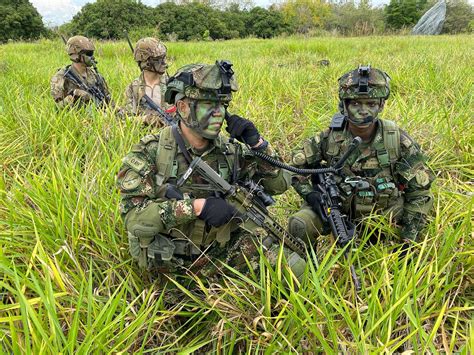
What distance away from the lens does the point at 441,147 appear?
3260mm

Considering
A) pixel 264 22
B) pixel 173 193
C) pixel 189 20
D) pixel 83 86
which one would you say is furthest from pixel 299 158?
pixel 264 22

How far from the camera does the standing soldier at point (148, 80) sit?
4.40 meters

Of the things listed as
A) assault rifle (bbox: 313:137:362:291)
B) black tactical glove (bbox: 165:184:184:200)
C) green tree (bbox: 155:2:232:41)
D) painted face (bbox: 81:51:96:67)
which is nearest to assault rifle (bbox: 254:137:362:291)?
assault rifle (bbox: 313:137:362:291)

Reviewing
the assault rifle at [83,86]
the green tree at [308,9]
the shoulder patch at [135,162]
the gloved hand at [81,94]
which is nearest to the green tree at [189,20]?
the green tree at [308,9]

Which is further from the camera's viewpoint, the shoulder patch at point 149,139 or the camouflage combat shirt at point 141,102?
the camouflage combat shirt at point 141,102

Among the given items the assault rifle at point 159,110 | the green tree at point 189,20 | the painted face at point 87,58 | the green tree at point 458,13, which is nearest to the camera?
the assault rifle at point 159,110

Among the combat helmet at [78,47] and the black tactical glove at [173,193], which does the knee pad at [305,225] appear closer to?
the black tactical glove at [173,193]

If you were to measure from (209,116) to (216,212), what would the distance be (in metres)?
0.54

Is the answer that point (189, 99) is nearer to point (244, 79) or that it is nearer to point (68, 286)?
point (68, 286)

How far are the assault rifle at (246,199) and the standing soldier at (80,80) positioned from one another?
3.13 meters

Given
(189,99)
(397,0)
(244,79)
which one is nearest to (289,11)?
(397,0)

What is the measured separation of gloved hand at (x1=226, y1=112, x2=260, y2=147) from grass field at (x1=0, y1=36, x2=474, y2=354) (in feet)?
2.51

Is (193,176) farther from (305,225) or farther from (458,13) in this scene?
(458,13)

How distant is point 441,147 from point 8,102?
4483 mm
